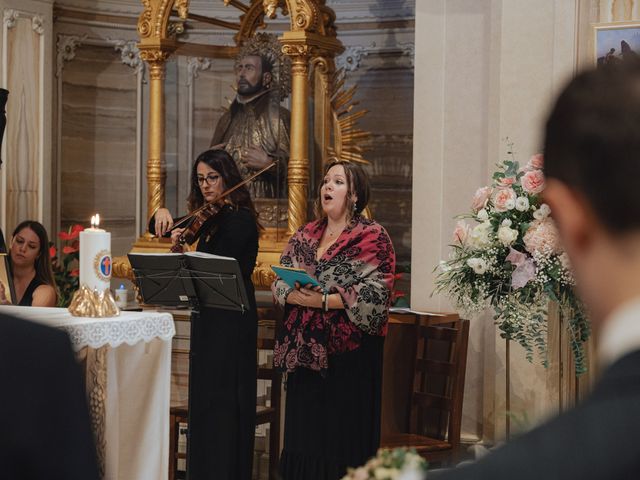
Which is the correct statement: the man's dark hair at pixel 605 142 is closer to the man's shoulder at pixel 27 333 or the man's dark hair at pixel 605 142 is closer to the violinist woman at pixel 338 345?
the man's shoulder at pixel 27 333

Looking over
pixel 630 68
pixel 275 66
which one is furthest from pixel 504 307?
pixel 630 68

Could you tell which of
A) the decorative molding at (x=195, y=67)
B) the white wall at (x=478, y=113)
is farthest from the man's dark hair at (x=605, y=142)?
the decorative molding at (x=195, y=67)

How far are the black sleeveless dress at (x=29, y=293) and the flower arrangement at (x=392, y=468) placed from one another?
468 centimetres

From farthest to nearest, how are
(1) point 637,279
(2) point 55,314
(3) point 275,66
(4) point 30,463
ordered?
1. (3) point 275,66
2. (2) point 55,314
3. (4) point 30,463
4. (1) point 637,279

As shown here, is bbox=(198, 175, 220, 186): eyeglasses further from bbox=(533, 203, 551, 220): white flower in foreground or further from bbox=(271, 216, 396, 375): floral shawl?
bbox=(533, 203, 551, 220): white flower in foreground

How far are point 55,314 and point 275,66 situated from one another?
394 cm

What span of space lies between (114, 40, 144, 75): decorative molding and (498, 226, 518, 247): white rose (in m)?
5.11

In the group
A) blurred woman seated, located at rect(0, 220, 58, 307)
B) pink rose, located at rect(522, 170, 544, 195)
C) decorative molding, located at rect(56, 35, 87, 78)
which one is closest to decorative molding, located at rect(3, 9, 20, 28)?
decorative molding, located at rect(56, 35, 87, 78)

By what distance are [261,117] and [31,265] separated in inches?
79.6

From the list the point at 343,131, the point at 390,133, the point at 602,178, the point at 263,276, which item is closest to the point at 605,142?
the point at 602,178

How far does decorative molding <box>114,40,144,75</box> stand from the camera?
8.85 meters

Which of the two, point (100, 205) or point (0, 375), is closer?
point (0, 375)

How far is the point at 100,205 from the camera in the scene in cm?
888

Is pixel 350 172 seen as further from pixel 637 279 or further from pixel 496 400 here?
pixel 637 279
